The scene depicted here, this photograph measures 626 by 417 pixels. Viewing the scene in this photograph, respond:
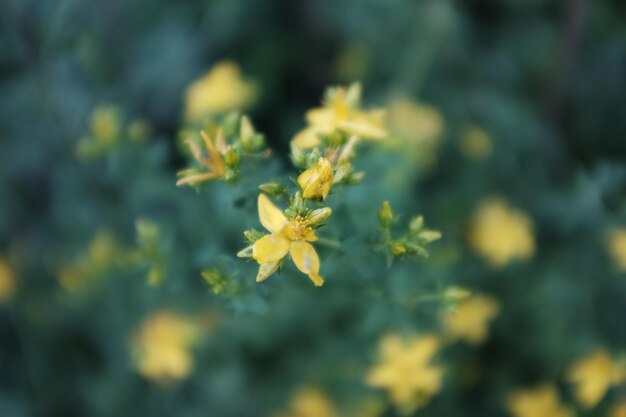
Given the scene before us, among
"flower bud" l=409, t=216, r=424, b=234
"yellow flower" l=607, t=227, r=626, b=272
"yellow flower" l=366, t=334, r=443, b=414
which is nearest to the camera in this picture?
"flower bud" l=409, t=216, r=424, b=234

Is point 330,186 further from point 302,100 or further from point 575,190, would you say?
point 302,100

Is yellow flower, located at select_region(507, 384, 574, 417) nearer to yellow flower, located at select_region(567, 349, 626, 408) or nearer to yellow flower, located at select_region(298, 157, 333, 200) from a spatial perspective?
yellow flower, located at select_region(567, 349, 626, 408)

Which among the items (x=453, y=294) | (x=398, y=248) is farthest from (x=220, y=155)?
(x=453, y=294)

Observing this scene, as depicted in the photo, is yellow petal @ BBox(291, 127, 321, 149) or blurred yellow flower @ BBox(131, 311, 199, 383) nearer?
yellow petal @ BBox(291, 127, 321, 149)

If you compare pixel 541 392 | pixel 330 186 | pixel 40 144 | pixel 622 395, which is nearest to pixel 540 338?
pixel 541 392

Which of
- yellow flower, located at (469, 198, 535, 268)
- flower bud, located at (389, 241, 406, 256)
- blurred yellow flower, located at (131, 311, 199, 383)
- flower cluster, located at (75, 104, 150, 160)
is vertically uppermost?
flower cluster, located at (75, 104, 150, 160)

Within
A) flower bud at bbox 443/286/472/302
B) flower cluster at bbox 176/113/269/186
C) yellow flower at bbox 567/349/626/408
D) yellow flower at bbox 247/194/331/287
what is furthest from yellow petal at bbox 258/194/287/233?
yellow flower at bbox 567/349/626/408
